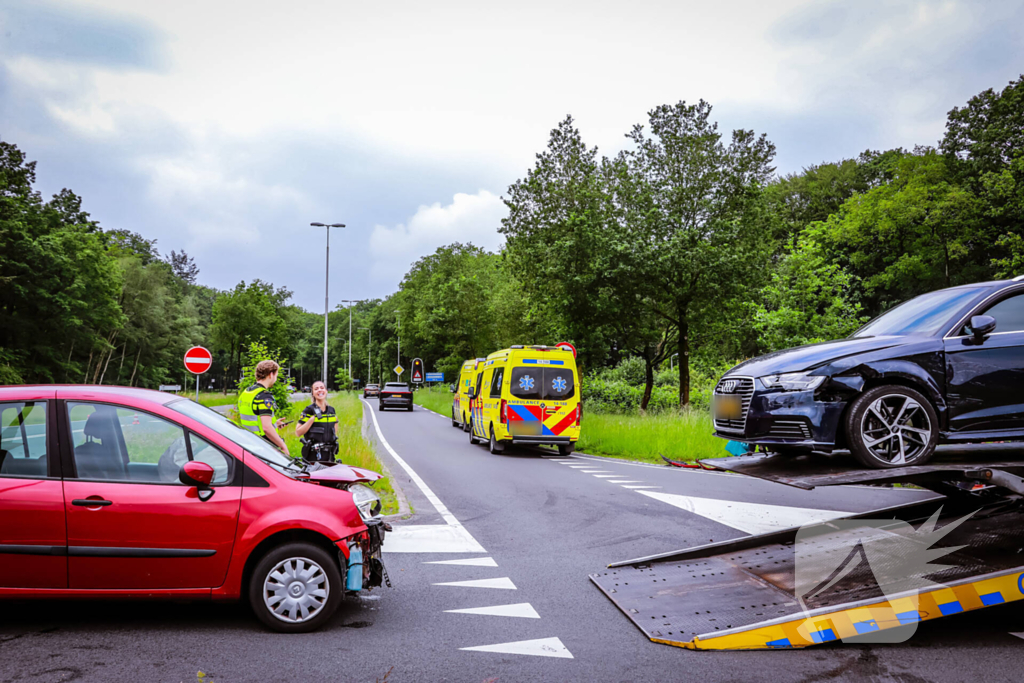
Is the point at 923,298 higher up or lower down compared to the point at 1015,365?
higher up

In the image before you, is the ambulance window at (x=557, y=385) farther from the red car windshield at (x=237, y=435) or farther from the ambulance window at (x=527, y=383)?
the red car windshield at (x=237, y=435)

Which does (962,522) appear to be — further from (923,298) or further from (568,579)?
(568,579)

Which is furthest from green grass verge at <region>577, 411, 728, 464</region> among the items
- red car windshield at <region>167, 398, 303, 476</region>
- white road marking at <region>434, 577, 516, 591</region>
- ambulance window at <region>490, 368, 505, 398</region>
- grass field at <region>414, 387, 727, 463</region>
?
red car windshield at <region>167, 398, 303, 476</region>

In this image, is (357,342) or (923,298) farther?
(357,342)

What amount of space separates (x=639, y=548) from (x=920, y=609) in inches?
132

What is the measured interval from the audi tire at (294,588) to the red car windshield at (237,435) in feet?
2.04

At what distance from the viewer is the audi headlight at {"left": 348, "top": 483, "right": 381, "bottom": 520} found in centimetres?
521

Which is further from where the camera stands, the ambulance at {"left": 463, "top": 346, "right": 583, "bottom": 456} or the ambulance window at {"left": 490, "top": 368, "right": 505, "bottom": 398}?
the ambulance window at {"left": 490, "top": 368, "right": 505, "bottom": 398}

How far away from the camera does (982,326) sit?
5.12 m

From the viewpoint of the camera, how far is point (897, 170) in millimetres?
44031

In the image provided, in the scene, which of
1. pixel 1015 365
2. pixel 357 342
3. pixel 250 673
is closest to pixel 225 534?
pixel 250 673

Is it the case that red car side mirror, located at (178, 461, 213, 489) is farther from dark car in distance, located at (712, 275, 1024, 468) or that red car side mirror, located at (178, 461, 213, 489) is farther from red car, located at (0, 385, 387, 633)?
dark car in distance, located at (712, 275, 1024, 468)

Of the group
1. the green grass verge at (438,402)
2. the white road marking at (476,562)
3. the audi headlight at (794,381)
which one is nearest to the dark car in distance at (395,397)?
the green grass verge at (438,402)

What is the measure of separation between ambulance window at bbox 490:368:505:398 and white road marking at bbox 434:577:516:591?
455 inches
